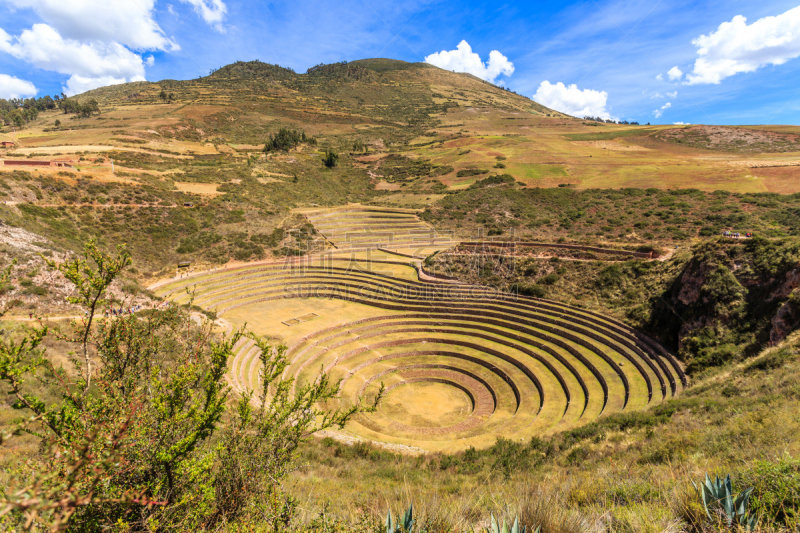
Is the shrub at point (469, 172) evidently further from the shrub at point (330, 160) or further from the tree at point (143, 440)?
the tree at point (143, 440)

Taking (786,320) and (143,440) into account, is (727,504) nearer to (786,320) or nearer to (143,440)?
(143,440)

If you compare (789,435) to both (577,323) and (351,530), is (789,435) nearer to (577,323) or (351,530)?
(351,530)

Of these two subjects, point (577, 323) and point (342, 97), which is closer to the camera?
point (577, 323)

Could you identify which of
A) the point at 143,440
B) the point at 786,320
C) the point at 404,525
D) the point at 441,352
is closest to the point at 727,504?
the point at 404,525

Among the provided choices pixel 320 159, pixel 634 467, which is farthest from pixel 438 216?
pixel 634 467

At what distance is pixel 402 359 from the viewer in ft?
64.1

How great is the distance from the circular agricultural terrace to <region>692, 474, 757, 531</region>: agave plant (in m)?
7.63

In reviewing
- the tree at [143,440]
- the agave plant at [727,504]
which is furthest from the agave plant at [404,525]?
the agave plant at [727,504]

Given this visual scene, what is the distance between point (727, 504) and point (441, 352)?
1633cm

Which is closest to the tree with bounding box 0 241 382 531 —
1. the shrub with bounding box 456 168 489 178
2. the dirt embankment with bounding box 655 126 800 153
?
the shrub with bounding box 456 168 489 178

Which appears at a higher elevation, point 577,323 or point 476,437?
point 577,323

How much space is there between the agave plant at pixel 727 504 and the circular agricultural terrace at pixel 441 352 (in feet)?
25.0

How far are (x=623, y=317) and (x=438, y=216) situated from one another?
28956 millimetres

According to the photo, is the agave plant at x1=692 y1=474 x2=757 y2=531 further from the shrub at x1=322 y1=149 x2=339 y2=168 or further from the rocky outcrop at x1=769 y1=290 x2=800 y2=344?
the shrub at x1=322 y1=149 x2=339 y2=168
